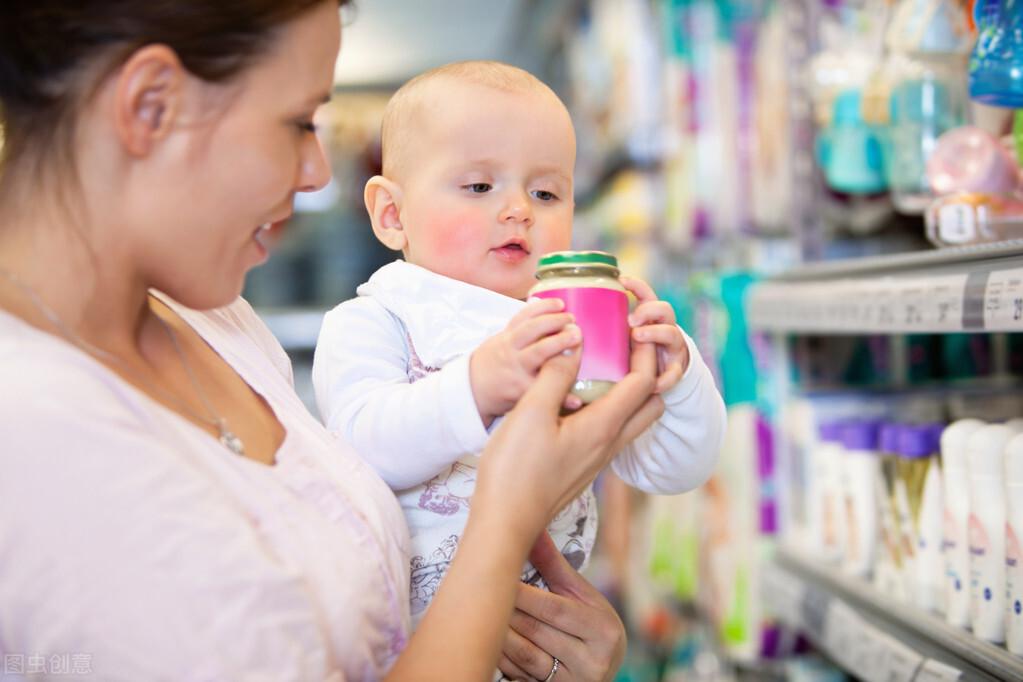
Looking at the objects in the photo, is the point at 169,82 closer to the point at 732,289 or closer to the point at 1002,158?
the point at 1002,158

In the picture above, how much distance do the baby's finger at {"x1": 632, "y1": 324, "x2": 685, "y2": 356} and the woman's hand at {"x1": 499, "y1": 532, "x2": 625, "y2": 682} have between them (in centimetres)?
32

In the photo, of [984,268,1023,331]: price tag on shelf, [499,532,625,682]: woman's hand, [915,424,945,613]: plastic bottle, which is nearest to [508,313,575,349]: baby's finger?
[499,532,625,682]: woman's hand

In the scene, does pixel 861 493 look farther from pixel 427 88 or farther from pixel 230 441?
pixel 230 441

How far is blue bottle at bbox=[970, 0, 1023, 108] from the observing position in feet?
4.81

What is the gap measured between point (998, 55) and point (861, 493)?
2.55ft

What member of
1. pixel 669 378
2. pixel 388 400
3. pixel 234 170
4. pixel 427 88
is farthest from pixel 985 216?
pixel 234 170

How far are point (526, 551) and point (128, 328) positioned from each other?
0.46 meters

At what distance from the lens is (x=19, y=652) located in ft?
2.85

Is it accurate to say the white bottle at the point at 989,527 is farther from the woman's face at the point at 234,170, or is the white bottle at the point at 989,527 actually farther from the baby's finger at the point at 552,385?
the woman's face at the point at 234,170

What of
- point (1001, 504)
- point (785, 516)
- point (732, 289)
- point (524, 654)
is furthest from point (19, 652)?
point (732, 289)

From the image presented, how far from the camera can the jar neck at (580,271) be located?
108 cm

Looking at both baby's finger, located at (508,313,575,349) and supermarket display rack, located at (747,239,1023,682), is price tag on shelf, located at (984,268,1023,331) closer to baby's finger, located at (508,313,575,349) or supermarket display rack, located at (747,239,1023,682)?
supermarket display rack, located at (747,239,1023,682)

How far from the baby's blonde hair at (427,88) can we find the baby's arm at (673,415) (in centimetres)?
33

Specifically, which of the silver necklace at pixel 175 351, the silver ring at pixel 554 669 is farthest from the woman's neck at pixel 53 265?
the silver ring at pixel 554 669
